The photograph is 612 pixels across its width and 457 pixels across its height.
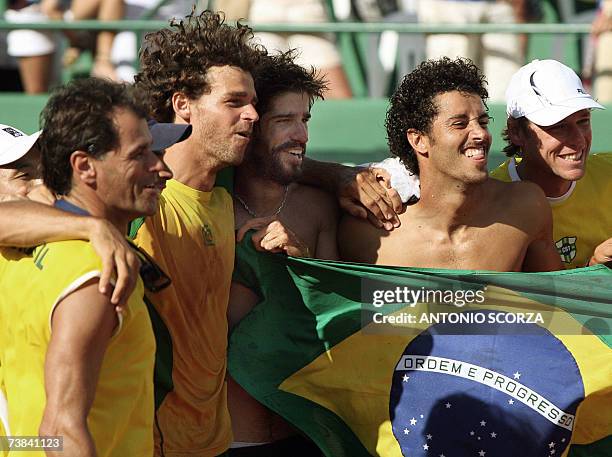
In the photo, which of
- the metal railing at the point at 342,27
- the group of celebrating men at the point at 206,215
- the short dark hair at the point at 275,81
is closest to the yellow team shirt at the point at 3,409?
the group of celebrating men at the point at 206,215

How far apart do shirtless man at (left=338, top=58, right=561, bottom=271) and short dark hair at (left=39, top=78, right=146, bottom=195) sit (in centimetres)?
161

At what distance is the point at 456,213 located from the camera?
15.5 ft

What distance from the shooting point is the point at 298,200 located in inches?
186

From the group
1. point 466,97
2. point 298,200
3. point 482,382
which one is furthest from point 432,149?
point 482,382

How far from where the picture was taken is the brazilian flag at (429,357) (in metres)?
4.36

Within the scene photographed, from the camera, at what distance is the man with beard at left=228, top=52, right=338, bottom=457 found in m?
4.46

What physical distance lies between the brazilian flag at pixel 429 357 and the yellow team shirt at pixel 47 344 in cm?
115

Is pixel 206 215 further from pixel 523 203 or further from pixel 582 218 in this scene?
pixel 582 218

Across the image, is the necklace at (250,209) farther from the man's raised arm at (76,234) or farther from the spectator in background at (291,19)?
the spectator in background at (291,19)

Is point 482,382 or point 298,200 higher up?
point 298,200

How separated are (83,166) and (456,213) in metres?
1.90

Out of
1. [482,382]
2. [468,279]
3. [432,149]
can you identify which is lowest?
[482,382]

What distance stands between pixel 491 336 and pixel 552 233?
2.09ft

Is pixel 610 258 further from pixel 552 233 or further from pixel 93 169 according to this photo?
pixel 93 169
